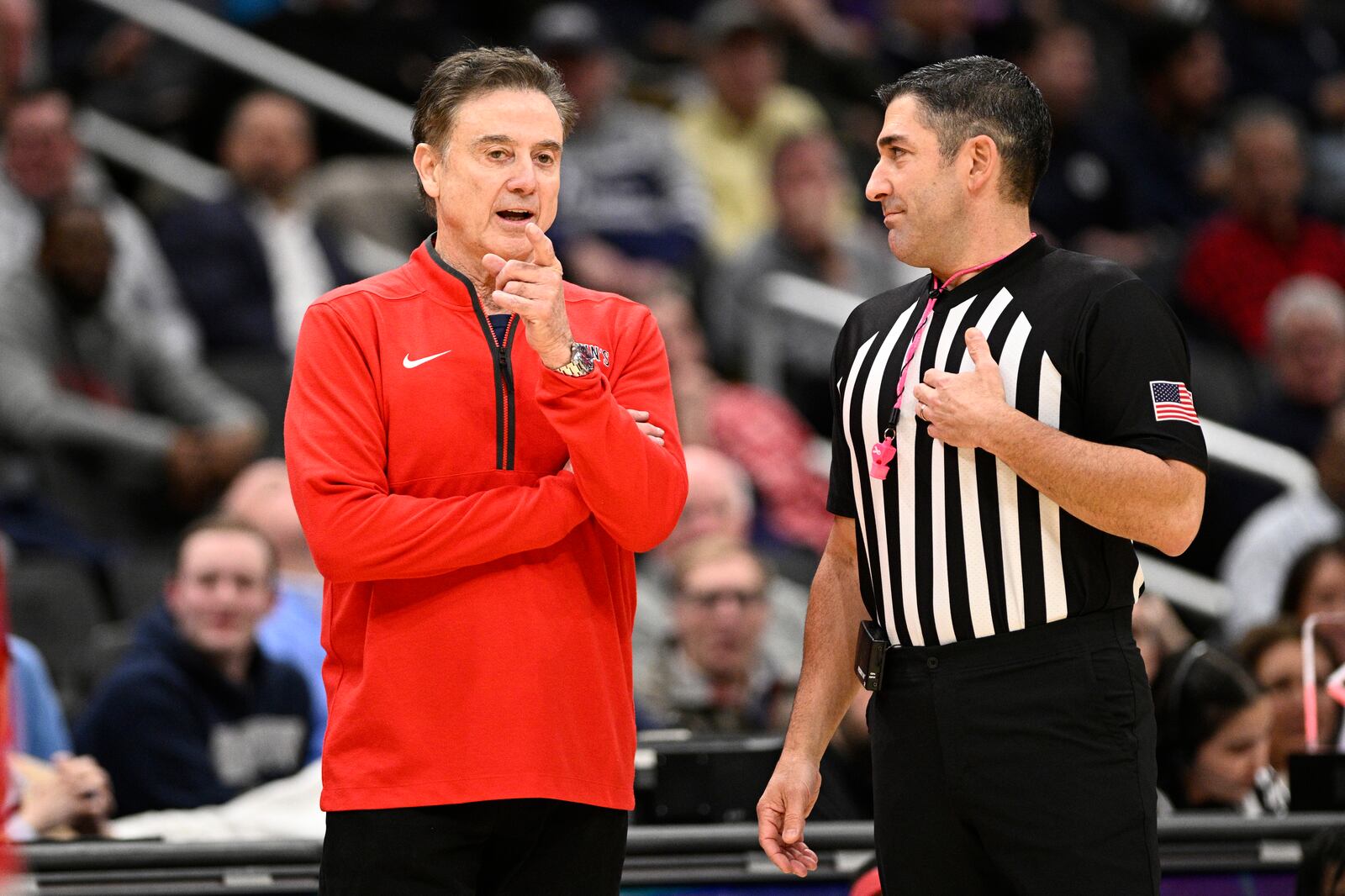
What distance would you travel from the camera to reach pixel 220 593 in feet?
18.0

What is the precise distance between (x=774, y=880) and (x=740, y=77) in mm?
5821

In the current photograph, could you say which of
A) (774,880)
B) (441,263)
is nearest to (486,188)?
(441,263)

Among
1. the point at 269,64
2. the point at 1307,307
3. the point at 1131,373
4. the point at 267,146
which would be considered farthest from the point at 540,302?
the point at 269,64

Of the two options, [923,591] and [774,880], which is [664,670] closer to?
[774,880]

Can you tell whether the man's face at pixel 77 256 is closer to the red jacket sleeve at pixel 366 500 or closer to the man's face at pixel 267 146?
the man's face at pixel 267 146

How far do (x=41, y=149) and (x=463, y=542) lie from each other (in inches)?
212

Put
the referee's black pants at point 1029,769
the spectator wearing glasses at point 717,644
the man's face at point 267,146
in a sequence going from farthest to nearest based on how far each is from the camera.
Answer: the man's face at point 267,146 → the spectator wearing glasses at point 717,644 → the referee's black pants at point 1029,769

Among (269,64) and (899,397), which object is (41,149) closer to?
(269,64)

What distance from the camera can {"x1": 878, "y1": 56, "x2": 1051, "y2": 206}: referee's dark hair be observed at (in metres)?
3.11

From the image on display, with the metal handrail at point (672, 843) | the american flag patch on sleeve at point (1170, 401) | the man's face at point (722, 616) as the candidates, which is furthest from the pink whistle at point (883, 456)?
the man's face at point (722, 616)

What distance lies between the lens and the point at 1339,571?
6.23 metres

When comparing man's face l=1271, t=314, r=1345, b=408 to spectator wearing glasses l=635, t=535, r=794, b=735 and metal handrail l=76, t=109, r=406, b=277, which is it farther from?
metal handrail l=76, t=109, r=406, b=277

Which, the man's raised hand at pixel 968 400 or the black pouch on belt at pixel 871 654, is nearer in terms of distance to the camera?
the man's raised hand at pixel 968 400

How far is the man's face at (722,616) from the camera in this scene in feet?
19.5
